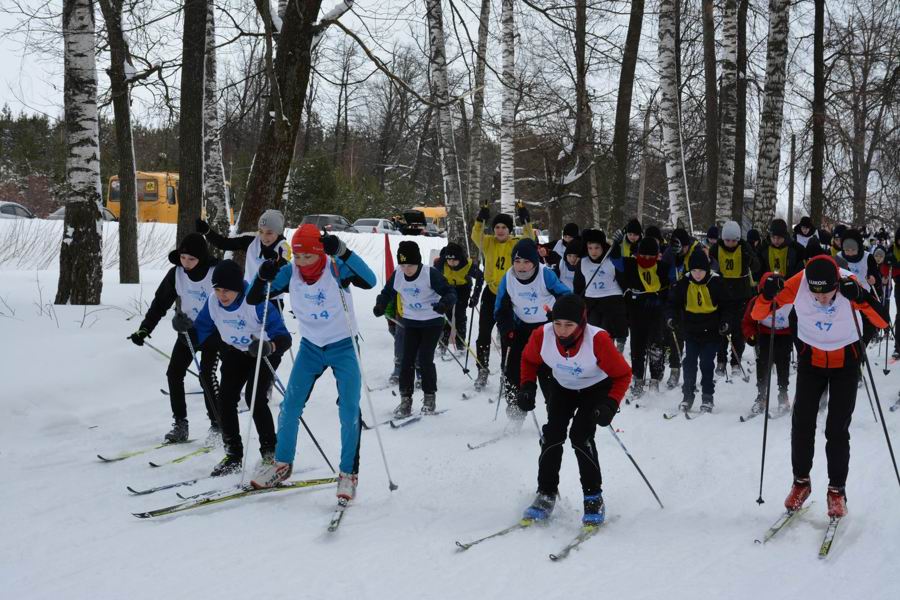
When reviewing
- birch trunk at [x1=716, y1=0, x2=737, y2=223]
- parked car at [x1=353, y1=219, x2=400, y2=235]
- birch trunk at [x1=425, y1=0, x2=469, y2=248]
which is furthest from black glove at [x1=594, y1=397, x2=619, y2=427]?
parked car at [x1=353, y1=219, x2=400, y2=235]

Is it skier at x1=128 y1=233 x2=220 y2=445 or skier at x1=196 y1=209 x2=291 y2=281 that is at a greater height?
skier at x1=196 y1=209 x2=291 y2=281

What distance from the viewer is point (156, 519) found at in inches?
190

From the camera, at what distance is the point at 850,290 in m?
5.02

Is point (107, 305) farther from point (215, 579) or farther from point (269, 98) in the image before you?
point (215, 579)

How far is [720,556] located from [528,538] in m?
1.07

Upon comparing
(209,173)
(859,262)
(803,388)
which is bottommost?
Result: (803,388)

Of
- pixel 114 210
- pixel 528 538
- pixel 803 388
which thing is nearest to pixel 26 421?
pixel 528 538

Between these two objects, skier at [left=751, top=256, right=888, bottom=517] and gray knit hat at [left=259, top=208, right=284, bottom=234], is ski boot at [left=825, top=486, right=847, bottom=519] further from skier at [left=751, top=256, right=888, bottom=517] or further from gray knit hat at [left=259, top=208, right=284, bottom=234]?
gray knit hat at [left=259, top=208, right=284, bottom=234]

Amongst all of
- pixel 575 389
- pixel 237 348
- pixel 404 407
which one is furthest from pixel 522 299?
pixel 237 348

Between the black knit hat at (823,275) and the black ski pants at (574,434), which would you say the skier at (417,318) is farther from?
the black knit hat at (823,275)

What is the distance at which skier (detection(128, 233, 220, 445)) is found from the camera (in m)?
6.40

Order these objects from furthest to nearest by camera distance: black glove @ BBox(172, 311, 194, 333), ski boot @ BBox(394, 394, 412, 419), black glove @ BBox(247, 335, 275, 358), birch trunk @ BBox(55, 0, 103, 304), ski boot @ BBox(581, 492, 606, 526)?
birch trunk @ BBox(55, 0, 103, 304) → ski boot @ BBox(394, 394, 412, 419) → black glove @ BBox(172, 311, 194, 333) → black glove @ BBox(247, 335, 275, 358) → ski boot @ BBox(581, 492, 606, 526)

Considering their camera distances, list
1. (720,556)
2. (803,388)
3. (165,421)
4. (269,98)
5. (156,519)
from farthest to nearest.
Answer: (269,98) → (165,421) → (803,388) → (156,519) → (720,556)

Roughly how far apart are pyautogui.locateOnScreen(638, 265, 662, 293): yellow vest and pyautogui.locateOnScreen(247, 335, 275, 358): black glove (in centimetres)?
479
